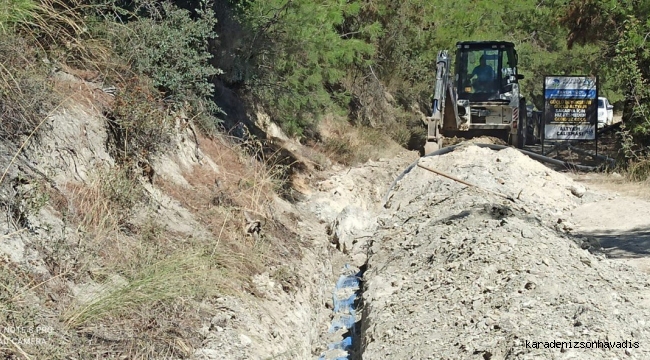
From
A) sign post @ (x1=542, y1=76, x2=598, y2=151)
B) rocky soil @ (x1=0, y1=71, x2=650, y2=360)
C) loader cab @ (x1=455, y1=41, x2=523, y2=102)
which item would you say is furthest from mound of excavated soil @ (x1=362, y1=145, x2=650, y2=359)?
loader cab @ (x1=455, y1=41, x2=523, y2=102)

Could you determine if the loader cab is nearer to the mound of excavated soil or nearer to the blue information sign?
the blue information sign

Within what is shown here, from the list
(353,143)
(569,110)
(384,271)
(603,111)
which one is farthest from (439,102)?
(603,111)

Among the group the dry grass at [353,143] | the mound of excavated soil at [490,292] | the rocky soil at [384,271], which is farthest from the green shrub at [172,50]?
the dry grass at [353,143]

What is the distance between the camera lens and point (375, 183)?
2078 centimetres

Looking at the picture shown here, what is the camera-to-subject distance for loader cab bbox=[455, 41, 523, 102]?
24922 mm

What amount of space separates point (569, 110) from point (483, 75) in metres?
3.03

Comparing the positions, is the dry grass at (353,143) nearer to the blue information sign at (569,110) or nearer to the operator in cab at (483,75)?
the operator in cab at (483,75)

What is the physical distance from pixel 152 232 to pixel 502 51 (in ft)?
56.5

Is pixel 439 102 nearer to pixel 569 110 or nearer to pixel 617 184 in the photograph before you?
pixel 569 110

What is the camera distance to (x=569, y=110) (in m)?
23.2

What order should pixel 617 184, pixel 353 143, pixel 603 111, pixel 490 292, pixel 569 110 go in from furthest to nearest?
pixel 603 111 → pixel 353 143 → pixel 569 110 → pixel 617 184 → pixel 490 292

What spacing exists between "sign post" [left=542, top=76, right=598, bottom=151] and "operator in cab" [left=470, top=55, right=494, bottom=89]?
220cm

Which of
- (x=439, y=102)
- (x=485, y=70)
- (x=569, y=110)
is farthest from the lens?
(x=485, y=70)

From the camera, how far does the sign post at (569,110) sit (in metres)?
23.2
